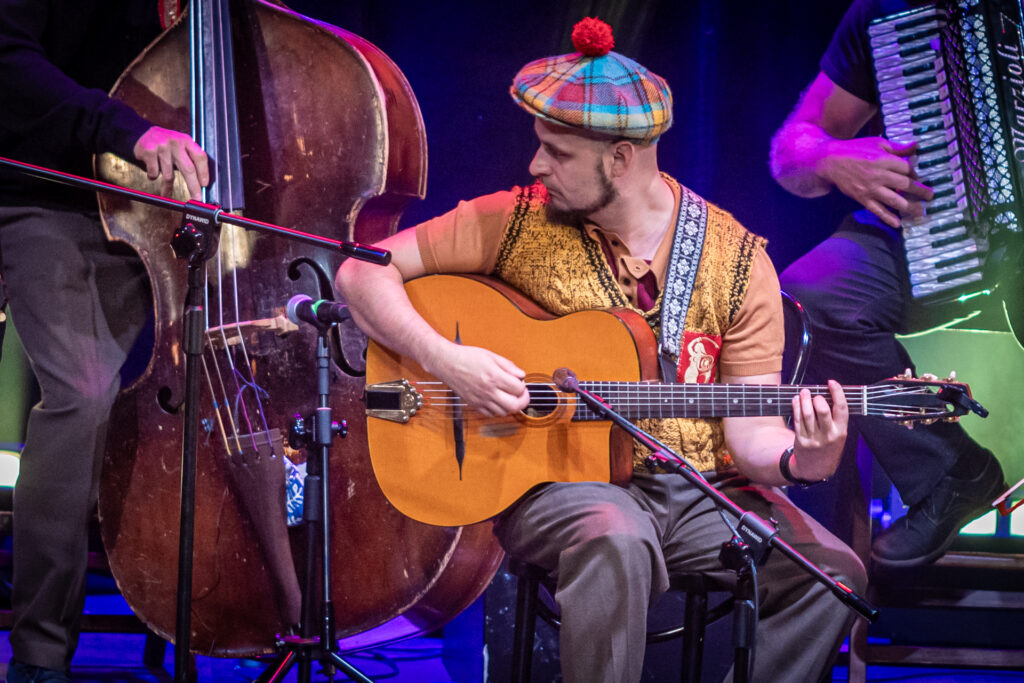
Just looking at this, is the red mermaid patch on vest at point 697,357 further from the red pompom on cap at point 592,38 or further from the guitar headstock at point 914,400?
the red pompom on cap at point 592,38

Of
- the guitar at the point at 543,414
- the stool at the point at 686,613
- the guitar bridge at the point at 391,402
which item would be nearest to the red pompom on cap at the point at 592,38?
the guitar at the point at 543,414

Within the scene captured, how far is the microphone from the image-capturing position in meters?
2.12

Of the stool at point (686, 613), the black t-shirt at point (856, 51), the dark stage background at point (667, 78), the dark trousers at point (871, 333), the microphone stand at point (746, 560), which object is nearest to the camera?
the microphone stand at point (746, 560)

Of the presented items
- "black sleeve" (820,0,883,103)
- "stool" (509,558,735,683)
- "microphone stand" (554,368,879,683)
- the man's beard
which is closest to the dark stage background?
"black sleeve" (820,0,883,103)

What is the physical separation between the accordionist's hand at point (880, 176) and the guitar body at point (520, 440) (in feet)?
3.53

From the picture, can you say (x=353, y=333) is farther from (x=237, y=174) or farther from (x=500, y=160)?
(x=500, y=160)

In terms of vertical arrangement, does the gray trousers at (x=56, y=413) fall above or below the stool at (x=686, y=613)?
above

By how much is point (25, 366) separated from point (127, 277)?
3.25ft

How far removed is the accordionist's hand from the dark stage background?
0.99 feet

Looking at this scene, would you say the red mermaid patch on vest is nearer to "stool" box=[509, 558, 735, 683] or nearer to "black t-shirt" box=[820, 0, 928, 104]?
"stool" box=[509, 558, 735, 683]

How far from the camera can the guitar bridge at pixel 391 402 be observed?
223 centimetres

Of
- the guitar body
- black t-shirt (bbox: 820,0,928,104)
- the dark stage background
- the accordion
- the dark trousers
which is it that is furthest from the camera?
the dark stage background

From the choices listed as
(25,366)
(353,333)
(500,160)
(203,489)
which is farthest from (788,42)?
(25,366)

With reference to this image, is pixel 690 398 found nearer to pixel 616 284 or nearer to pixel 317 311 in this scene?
pixel 616 284
